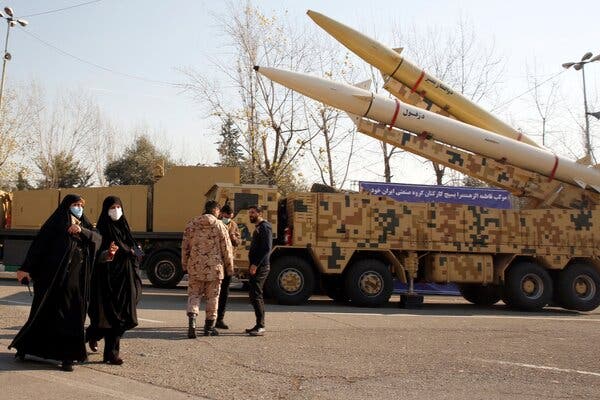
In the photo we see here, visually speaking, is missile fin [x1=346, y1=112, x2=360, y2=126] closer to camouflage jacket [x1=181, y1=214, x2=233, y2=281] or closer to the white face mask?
camouflage jacket [x1=181, y1=214, x2=233, y2=281]

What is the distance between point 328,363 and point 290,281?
5455 millimetres

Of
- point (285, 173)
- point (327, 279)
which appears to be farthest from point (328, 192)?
point (285, 173)

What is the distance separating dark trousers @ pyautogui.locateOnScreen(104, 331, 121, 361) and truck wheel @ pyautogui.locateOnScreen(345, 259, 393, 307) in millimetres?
6606

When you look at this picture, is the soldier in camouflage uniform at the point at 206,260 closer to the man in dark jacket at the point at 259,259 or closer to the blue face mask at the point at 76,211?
the man in dark jacket at the point at 259,259

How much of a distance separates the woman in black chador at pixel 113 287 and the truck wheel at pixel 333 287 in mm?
7140

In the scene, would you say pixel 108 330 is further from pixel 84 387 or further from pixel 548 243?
pixel 548 243

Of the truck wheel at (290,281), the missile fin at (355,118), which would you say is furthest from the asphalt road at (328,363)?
the missile fin at (355,118)

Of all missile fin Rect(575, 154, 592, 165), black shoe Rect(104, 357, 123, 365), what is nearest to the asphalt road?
black shoe Rect(104, 357, 123, 365)

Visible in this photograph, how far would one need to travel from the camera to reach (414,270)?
1201 centimetres

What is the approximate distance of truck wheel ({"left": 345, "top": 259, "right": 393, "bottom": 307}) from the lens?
37.5 feet

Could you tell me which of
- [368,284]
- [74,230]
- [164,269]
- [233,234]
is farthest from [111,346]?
[164,269]

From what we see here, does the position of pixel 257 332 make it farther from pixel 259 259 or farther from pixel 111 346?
pixel 111 346

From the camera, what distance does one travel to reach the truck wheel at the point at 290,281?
11.1 meters

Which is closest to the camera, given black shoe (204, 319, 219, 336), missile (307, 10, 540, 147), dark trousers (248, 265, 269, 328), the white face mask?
the white face mask
